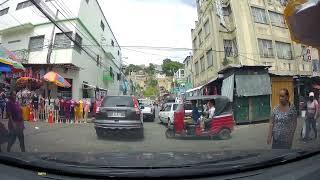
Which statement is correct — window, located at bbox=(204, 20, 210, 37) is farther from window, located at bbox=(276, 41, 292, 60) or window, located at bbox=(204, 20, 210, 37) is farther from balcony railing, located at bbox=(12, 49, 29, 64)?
balcony railing, located at bbox=(12, 49, 29, 64)

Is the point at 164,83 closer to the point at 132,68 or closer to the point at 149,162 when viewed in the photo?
the point at 132,68

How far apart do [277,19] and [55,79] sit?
1.64 meters

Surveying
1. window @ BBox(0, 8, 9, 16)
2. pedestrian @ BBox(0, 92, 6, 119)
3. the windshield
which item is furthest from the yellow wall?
window @ BBox(0, 8, 9, 16)

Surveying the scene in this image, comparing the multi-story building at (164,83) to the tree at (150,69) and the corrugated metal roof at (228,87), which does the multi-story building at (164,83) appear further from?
the corrugated metal roof at (228,87)

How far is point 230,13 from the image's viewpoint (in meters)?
2.76

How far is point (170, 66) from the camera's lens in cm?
284

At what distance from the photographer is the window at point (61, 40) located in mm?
2605

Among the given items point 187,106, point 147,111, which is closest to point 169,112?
point 187,106

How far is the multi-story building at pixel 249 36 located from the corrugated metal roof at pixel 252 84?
0.09 metres

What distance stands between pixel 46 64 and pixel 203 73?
1.25 meters

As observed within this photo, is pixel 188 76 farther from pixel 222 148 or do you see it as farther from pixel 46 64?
pixel 46 64

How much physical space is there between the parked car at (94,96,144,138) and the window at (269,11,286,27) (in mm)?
1205

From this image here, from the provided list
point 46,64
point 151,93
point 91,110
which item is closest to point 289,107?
point 151,93

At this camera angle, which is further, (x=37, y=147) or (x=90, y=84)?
(x=90, y=84)
